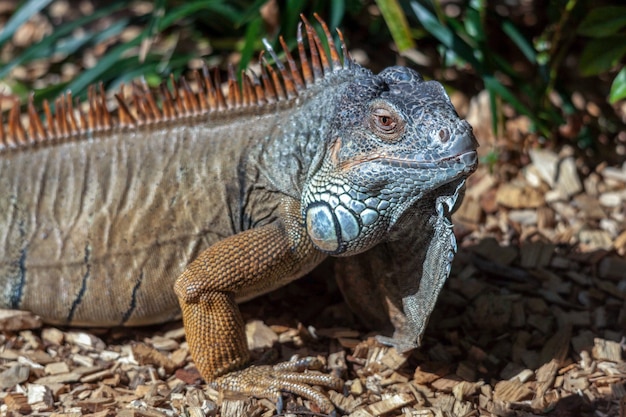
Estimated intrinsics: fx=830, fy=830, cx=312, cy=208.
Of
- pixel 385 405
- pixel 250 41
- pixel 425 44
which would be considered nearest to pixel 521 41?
pixel 425 44

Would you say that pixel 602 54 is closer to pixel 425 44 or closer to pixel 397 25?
pixel 397 25

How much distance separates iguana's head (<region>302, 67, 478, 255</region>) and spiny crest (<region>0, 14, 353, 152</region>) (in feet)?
1.03

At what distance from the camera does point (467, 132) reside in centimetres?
338

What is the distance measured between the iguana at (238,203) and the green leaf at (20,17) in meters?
1.90

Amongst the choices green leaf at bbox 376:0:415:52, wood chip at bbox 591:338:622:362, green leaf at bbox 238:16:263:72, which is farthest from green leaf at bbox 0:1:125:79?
wood chip at bbox 591:338:622:362

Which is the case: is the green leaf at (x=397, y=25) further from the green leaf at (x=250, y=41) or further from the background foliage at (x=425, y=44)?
the green leaf at (x=250, y=41)

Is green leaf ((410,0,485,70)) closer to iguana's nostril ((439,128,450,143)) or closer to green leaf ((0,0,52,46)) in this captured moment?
iguana's nostril ((439,128,450,143))

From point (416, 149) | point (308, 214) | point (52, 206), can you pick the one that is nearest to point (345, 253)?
point (308, 214)

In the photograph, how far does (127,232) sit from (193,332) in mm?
646

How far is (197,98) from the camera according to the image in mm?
4145

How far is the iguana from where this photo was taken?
3.52 m

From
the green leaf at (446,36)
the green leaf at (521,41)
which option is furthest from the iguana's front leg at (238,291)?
the green leaf at (521,41)

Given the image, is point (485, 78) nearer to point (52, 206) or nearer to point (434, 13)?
point (434, 13)

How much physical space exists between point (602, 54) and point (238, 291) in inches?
114
